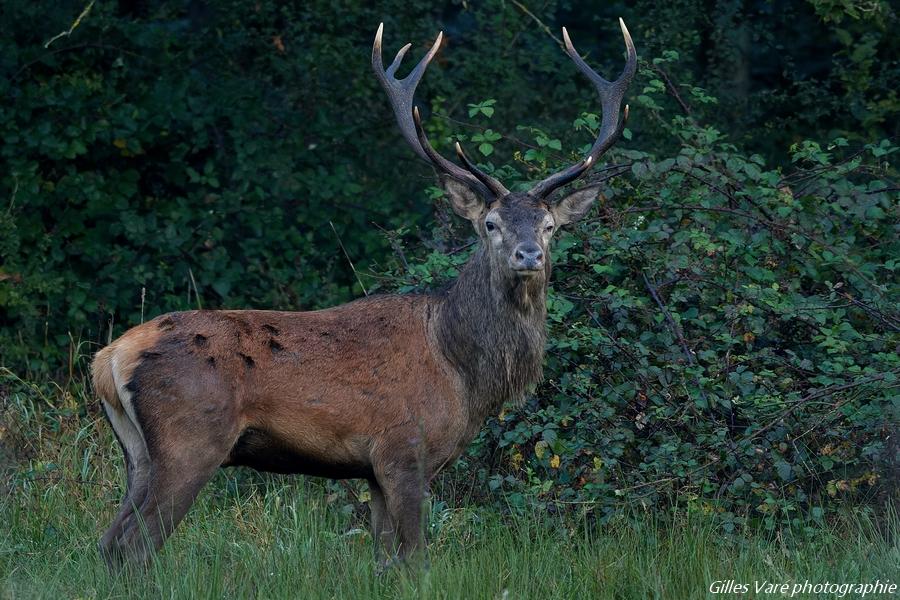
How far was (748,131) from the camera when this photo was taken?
1005 cm

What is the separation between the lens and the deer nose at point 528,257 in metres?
5.40

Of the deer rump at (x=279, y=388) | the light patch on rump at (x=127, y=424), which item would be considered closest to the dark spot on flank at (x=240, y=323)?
the deer rump at (x=279, y=388)

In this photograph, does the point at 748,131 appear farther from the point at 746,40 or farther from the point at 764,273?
the point at 764,273

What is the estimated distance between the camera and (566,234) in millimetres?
6598

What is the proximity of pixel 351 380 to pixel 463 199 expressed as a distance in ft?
3.59

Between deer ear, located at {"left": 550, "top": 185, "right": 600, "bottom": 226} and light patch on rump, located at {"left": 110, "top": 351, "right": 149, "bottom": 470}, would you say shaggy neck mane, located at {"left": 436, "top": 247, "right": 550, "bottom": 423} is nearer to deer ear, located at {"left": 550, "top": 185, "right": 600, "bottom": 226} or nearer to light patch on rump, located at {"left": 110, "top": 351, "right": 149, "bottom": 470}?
deer ear, located at {"left": 550, "top": 185, "right": 600, "bottom": 226}

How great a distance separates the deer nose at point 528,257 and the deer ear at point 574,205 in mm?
582

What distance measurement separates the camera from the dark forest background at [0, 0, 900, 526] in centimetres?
604

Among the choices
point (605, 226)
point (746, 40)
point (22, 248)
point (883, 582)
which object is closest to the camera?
Result: point (883, 582)

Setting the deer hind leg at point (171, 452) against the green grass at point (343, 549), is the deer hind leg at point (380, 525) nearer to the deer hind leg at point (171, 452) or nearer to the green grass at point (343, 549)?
the green grass at point (343, 549)

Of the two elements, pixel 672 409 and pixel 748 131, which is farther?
pixel 748 131

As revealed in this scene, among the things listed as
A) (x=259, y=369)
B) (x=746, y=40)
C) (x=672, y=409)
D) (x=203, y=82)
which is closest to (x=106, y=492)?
(x=259, y=369)

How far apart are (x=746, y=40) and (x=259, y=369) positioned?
6701 mm

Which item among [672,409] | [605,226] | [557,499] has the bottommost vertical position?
[557,499]
